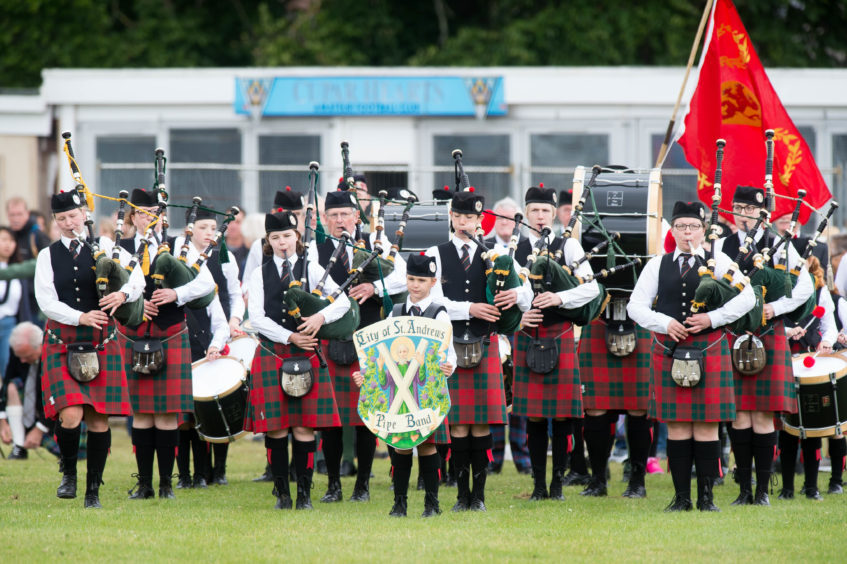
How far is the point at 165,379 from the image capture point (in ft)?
22.7

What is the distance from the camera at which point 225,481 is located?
25.9ft

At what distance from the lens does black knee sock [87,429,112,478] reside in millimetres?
6531

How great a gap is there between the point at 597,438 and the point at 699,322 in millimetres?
1385

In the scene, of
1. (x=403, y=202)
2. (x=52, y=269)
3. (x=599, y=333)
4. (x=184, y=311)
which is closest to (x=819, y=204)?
(x=599, y=333)

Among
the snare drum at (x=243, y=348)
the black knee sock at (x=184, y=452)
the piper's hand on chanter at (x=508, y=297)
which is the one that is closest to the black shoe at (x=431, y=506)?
the piper's hand on chanter at (x=508, y=297)

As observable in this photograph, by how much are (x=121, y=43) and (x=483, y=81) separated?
7.66 m

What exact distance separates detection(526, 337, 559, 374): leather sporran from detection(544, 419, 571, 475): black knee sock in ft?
1.18

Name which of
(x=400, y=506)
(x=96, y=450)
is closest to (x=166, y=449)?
(x=96, y=450)

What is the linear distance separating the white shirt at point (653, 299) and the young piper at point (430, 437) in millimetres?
972

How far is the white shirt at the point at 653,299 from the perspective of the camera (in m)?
Answer: 6.22

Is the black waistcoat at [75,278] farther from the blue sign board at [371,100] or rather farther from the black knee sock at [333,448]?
the blue sign board at [371,100]

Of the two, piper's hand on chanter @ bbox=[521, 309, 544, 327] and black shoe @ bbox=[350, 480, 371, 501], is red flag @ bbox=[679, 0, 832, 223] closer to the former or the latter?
piper's hand on chanter @ bbox=[521, 309, 544, 327]

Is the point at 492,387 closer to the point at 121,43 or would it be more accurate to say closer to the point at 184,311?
the point at 184,311

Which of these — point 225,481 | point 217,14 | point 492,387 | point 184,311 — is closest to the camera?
point 492,387
